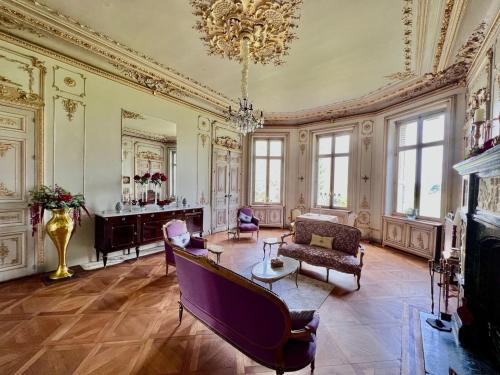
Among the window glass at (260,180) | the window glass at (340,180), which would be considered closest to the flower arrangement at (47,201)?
the window glass at (260,180)

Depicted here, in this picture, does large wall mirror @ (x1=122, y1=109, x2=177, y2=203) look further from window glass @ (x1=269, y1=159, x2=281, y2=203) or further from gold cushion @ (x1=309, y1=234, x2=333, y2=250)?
window glass @ (x1=269, y1=159, x2=281, y2=203)

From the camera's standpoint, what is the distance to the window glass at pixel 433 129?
15.7 ft

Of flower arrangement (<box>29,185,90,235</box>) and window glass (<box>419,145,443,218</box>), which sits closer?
flower arrangement (<box>29,185,90,235</box>)

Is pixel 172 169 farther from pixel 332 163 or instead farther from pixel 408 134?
pixel 408 134

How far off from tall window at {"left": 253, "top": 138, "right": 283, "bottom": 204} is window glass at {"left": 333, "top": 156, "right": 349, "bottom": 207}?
175cm

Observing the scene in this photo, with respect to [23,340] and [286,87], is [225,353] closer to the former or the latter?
[23,340]

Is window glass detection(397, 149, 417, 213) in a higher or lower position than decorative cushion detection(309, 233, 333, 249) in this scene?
higher

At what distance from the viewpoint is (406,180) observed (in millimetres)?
5492

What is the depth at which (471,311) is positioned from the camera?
2.24 meters

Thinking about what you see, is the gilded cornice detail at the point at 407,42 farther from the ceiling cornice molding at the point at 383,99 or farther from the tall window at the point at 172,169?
the tall window at the point at 172,169

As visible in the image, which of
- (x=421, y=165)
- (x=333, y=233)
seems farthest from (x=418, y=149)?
(x=333, y=233)

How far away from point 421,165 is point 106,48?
659 cm

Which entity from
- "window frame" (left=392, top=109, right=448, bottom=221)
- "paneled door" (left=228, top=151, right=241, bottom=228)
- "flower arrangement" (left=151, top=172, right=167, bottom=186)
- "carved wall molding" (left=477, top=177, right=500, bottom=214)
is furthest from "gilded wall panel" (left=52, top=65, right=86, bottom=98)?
"window frame" (left=392, top=109, right=448, bottom=221)

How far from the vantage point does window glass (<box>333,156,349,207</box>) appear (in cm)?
673
